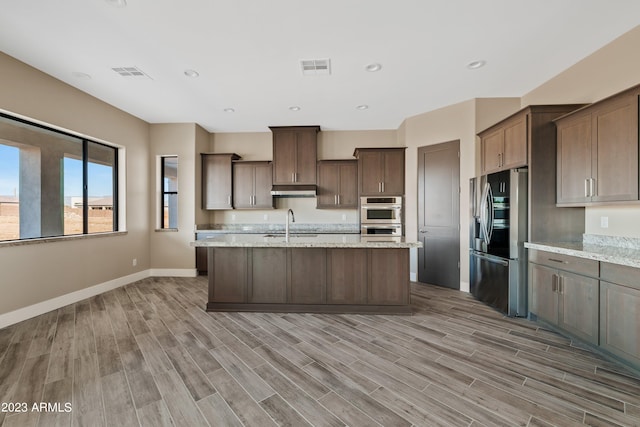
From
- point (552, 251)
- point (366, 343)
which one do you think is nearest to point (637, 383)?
point (552, 251)

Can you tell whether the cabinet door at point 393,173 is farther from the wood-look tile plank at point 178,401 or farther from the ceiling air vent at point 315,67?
the wood-look tile plank at point 178,401

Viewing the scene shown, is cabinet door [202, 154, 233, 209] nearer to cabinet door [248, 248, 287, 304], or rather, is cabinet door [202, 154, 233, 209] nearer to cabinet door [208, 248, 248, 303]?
cabinet door [208, 248, 248, 303]

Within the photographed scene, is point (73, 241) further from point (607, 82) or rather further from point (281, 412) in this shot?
point (607, 82)

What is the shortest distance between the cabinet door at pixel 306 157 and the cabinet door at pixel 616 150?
397 centimetres

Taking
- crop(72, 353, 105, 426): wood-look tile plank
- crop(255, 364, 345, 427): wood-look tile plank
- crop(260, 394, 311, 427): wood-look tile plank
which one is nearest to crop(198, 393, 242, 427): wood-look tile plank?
crop(260, 394, 311, 427): wood-look tile plank

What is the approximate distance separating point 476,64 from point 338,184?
291cm

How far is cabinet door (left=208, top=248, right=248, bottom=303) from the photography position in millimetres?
3236

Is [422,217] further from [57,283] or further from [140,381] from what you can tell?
[57,283]

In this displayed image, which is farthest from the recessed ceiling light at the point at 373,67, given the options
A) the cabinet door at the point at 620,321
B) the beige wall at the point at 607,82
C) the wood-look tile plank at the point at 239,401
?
the wood-look tile plank at the point at 239,401

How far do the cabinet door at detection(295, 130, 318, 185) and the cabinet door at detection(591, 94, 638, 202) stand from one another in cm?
397

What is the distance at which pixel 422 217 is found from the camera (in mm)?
4520

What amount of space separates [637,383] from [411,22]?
3.45 metres

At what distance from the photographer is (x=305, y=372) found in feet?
6.59

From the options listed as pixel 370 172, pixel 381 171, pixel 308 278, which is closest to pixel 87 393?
pixel 308 278
